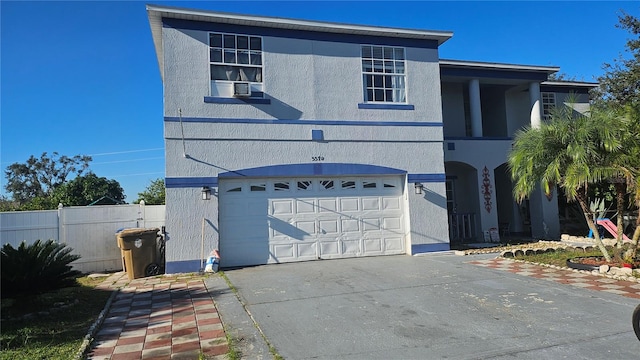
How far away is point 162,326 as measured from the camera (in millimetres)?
5992

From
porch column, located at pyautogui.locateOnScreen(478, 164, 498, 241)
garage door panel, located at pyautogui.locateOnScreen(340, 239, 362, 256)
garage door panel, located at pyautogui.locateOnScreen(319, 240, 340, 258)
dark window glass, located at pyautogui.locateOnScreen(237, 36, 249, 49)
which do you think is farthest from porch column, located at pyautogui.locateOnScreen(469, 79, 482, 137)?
dark window glass, located at pyautogui.locateOnScreen(237, 36, 249, 49)

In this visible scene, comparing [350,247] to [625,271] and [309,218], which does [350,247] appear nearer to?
[309,218]

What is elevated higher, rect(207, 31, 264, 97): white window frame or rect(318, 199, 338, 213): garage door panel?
rect(207, 31, 264, 97): white window frame

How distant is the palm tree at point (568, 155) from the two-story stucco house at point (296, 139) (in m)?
3.12

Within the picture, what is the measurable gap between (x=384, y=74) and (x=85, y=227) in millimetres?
9168

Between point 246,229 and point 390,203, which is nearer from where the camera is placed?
point 246,229

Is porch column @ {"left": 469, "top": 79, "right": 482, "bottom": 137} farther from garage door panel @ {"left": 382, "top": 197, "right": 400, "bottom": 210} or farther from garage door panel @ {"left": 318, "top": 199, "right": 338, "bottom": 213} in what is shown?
garage door panel @ {"left": 318, "top": 199, "right": 338, "bottom": 213}

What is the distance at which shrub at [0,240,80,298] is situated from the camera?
6582 millimetres

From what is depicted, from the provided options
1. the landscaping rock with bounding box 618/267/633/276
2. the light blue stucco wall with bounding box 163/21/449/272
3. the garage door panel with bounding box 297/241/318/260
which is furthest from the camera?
the garage door panel with bounding box 297/241/318/260

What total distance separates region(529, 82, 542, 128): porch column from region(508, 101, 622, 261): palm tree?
18.9 feet

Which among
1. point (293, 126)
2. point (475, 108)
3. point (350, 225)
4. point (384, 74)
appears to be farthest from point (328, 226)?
point (475, 108)

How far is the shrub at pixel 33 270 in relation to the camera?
21.6ft

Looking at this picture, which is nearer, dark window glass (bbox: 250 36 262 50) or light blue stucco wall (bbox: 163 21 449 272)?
light blue stucco wall (bbox: 163 21 449 272)

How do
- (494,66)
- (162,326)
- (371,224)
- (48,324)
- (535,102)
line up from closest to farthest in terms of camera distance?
(162,326) < (48,324) < (371,224) < (494,66) < (535,102)
